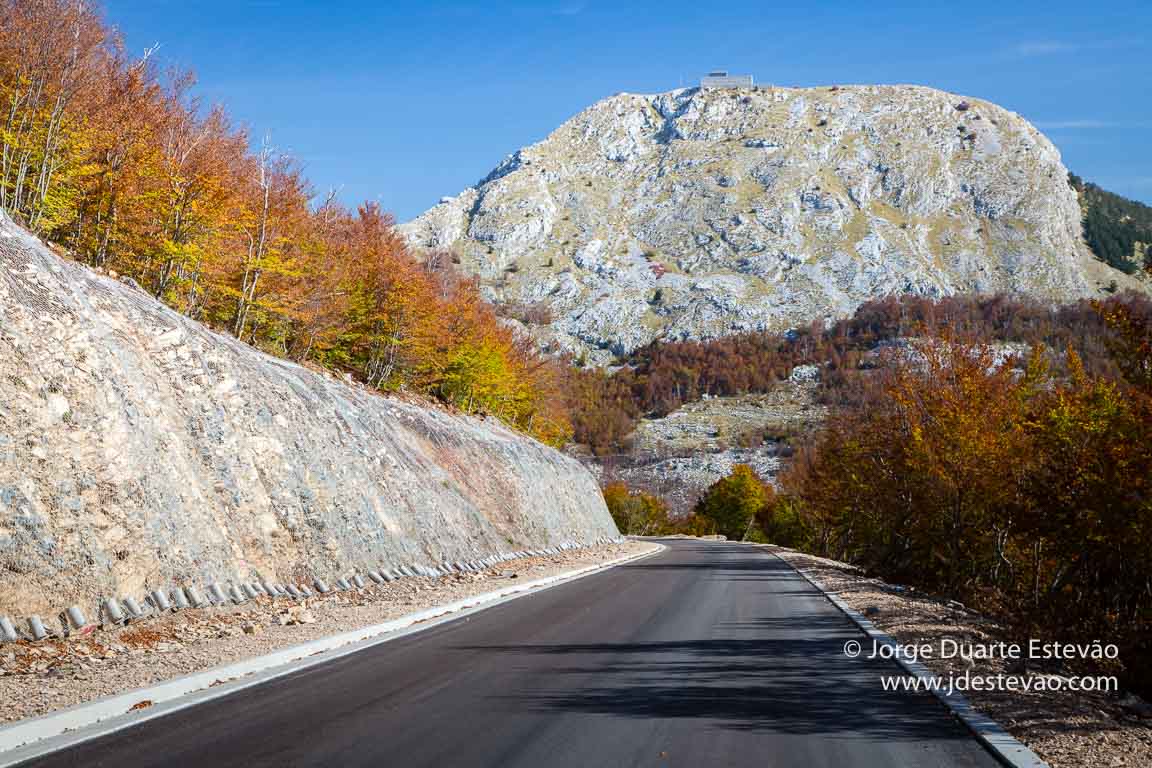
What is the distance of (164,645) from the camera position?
9680 millimetres

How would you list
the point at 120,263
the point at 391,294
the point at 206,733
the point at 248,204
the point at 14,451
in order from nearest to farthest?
the point at 206,733, the point at 14,451, the point at 120,263, the point at 248,204, the point at 391,294

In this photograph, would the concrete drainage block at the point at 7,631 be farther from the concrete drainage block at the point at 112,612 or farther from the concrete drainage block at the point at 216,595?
the concrete drainage block at the point at 216,595

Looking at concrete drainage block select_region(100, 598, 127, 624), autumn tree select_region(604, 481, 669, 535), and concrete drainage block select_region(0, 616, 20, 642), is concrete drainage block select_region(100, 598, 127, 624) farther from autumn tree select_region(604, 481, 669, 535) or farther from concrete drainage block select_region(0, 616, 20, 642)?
autumn tree select_region(604, 481, 669, 535)

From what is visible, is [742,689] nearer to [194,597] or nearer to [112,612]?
[112,612]

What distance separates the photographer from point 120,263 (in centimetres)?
2602

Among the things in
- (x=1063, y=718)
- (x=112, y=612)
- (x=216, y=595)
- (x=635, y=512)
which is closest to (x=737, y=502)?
(x=635, y=512)

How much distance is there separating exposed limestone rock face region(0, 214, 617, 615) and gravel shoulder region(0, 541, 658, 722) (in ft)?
2.30

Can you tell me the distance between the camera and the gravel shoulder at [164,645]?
285 inches

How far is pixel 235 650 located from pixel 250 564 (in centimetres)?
490

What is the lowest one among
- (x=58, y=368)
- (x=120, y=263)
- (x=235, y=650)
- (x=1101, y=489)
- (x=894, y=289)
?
(x=235, y=650)

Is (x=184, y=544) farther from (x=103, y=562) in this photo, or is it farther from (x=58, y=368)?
(x=58, y=368)

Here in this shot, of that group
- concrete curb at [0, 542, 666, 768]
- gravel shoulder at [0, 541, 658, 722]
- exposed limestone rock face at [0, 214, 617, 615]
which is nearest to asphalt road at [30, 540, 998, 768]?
concrete curb at [0, 542, 666, 768]

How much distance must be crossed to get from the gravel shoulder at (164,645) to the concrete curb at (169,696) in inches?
11.2

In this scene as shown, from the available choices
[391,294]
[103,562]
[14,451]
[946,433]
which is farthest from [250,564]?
[391,294]
